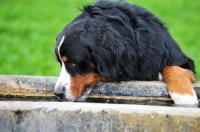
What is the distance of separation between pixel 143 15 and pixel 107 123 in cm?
194

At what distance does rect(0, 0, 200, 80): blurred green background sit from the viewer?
9117mm

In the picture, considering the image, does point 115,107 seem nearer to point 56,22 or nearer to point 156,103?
point 156,103

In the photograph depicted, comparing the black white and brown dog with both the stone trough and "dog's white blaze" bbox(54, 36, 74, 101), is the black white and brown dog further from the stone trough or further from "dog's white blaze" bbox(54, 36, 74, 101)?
the stone trough

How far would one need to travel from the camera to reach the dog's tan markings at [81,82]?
4.55 meters

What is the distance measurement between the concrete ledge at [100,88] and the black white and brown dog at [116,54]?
94 mm

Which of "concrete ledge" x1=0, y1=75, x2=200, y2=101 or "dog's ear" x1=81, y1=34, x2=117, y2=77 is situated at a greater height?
"dog's ear" x1=81, y1=34, x2=117, y2=77

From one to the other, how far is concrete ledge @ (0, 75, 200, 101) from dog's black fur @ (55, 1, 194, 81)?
0.15 metres

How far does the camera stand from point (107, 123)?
3.48 meters

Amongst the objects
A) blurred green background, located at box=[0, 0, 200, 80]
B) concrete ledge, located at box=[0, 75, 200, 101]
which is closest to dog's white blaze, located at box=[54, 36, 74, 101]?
concrete ledge, located at box=[0, 75, 200, 101]

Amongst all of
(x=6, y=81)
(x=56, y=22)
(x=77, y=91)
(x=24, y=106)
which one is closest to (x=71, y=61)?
(x=77, y=91)

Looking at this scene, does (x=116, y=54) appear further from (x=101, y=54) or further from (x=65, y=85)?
(x=65, y=85)

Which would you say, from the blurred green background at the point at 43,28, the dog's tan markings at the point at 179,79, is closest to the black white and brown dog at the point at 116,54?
the dog's tan markings at the point at 179,79

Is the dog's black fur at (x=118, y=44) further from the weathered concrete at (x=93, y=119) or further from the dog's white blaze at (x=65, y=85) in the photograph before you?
the weathered concrete at (x=93, y=119)

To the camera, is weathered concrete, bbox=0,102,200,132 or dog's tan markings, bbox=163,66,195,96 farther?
dog's tan markings, bbox=163,66,195,96
